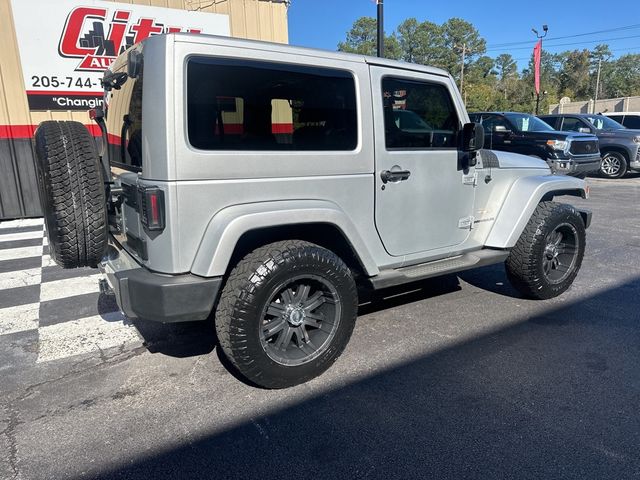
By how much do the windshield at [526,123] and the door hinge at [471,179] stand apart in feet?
28.6

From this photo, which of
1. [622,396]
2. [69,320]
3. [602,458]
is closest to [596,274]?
[622,396]

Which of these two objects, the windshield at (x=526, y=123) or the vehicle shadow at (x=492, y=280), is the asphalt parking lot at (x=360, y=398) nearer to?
the vehicle shadow at (x=492, y=280)

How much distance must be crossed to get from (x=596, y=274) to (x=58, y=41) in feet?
29.3

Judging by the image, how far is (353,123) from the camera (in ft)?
9.86

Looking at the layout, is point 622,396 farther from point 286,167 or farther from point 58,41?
point 58,41

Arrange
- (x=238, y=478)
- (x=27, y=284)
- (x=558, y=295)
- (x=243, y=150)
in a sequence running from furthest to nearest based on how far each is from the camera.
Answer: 1. (x=27, y=284)
2. (x=558, y=295)
3. (x=243, y=150)
4. (x=238, y=478)

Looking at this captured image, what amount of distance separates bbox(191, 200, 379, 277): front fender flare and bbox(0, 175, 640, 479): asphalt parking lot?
0.86 metres

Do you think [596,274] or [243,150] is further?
[596,274]

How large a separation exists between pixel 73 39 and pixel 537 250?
8260 millimetres

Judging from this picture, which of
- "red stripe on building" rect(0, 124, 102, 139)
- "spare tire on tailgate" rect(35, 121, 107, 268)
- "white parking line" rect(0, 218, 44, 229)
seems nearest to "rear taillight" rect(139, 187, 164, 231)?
"spare tire on tailgate" rect(35, 121, 107, 268)

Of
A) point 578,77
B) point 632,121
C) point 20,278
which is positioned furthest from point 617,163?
point 578,77

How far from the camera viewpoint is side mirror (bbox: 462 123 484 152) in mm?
3473

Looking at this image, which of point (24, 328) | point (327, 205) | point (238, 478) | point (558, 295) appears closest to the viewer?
point (238, 478)

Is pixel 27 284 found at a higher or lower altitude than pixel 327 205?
lower
